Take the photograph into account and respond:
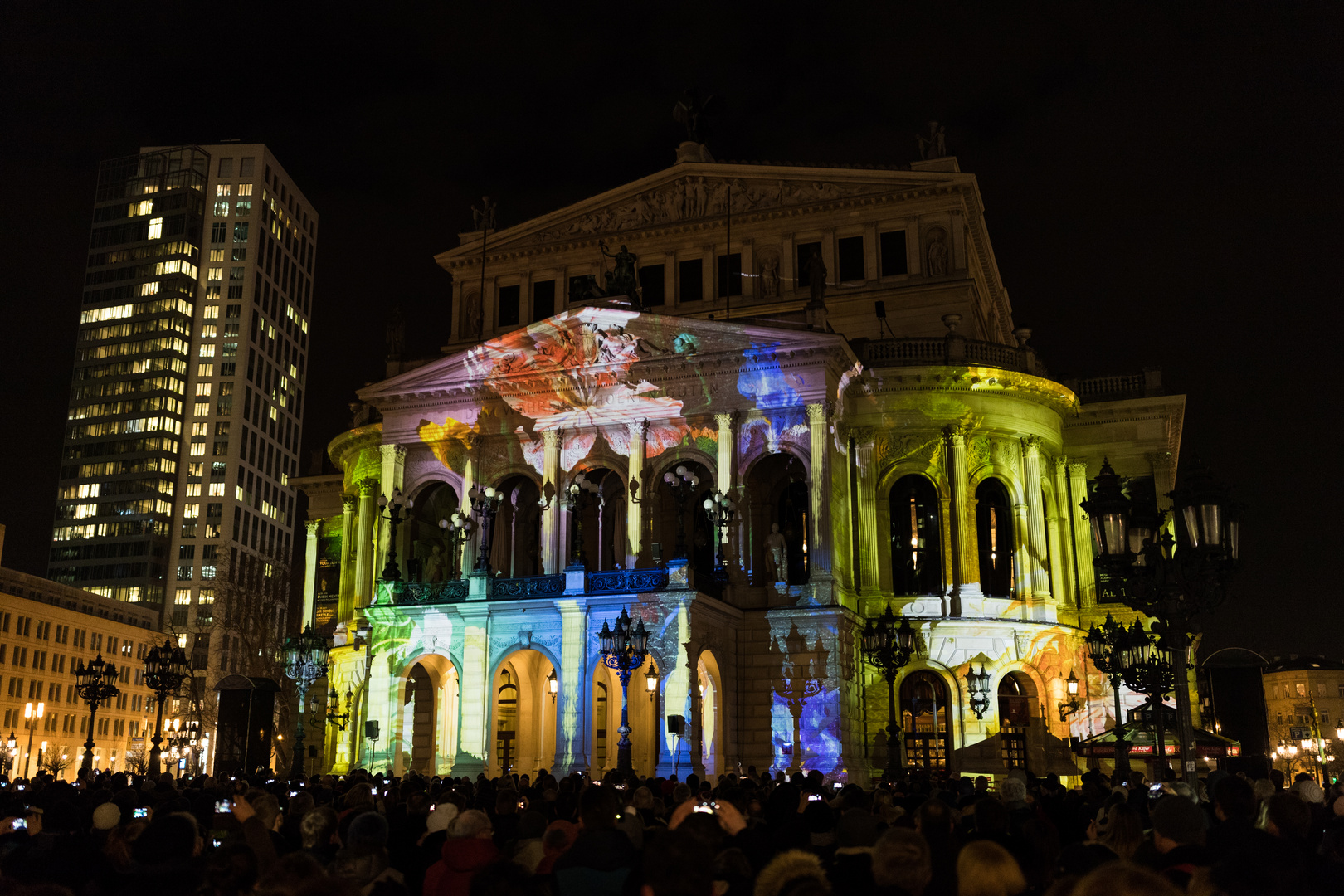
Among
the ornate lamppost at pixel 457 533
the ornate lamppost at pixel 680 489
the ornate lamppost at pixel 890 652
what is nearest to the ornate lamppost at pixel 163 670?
the ornate lamppost at pixel 457 533

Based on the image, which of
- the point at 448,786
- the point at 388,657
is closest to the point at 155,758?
the point at 388,657

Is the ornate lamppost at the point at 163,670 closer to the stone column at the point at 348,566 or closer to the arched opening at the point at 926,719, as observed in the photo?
the stone column at the point at 348,566

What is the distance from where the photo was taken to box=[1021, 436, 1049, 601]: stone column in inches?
1708

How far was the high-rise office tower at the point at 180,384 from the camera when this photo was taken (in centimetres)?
12900

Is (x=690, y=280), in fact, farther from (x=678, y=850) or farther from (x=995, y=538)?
(x=678, y=850)

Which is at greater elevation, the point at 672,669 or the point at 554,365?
the point at 554,365

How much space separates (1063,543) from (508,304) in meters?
25.0

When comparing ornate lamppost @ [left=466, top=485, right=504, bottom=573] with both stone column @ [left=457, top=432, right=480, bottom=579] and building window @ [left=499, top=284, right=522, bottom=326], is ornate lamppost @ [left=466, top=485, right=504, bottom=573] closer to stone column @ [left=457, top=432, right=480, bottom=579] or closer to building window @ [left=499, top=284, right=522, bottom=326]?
stone column @ [left=457, top=432, right=480, bottom=579]

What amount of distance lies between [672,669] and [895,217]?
21.9 meters

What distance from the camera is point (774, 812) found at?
12.3 m

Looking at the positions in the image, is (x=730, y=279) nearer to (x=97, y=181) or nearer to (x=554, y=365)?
(x=554, y=365)

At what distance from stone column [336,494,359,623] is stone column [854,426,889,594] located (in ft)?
73.2

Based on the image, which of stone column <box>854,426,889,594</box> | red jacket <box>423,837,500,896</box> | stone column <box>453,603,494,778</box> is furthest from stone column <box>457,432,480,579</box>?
red jacket <box>423,837,500,896</box>

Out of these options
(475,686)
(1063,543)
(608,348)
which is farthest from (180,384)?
(1063,543)
